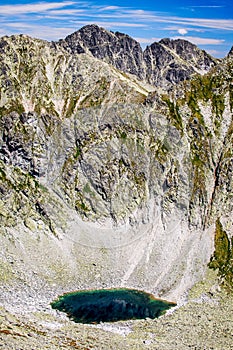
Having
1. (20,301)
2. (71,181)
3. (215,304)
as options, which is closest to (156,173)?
(71,181)

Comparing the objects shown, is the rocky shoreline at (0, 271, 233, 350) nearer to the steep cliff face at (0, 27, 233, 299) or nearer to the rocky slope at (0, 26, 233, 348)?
the rocky slope at (0, 26, 233, 348)

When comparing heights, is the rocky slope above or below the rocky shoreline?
above

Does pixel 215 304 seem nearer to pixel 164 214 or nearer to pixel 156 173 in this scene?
pixel 164 214

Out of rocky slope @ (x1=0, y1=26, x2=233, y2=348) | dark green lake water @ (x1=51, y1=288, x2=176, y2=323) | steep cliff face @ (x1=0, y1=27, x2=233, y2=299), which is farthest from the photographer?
steep cliff face @ (x1=0, y1=27, x2=233, y2=299)

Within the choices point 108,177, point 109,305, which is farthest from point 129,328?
point 108,177

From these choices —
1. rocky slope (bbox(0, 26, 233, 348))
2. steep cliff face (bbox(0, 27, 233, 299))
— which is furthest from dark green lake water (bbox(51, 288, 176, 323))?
steep cliff face (bbox(0, 27, 233, 299))

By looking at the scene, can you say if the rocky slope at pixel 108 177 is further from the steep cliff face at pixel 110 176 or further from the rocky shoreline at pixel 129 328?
the rocky shoreline at pixel 129 328

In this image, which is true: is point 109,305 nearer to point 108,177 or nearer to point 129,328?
point 129,328
